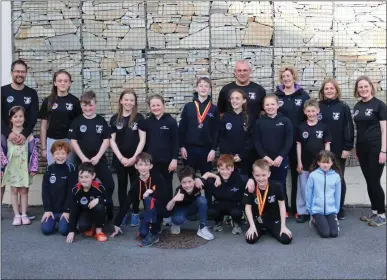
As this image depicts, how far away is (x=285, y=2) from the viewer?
7.01m

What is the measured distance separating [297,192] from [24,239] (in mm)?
3448

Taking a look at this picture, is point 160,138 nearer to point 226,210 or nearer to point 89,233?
point 226,210

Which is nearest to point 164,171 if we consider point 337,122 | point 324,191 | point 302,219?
point 302,219

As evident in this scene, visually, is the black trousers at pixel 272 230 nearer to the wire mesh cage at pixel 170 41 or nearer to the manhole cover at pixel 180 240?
the manhole cover at pixel 180 240

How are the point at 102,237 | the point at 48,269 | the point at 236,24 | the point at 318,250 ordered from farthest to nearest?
the point at 236,24, the point at 102,237, the point at 318,250, the point at 48,269

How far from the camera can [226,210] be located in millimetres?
5633

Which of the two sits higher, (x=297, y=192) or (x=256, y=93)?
(x=256, y=93)

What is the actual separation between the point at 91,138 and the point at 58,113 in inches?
23.5

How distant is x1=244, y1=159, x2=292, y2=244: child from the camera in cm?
535

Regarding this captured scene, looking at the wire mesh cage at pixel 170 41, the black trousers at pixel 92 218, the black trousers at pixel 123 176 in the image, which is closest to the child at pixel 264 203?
the black trousers at pixel 123 176

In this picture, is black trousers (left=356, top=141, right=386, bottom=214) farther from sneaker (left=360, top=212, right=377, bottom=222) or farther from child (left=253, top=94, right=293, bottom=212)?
child (left=253, top=94, right=293, bottom=212)

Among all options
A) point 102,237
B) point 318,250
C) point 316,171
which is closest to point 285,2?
point 316,171

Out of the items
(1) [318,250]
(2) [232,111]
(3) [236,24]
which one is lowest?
(1) [318,250]

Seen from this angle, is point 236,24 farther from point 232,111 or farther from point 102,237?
point 102,237
